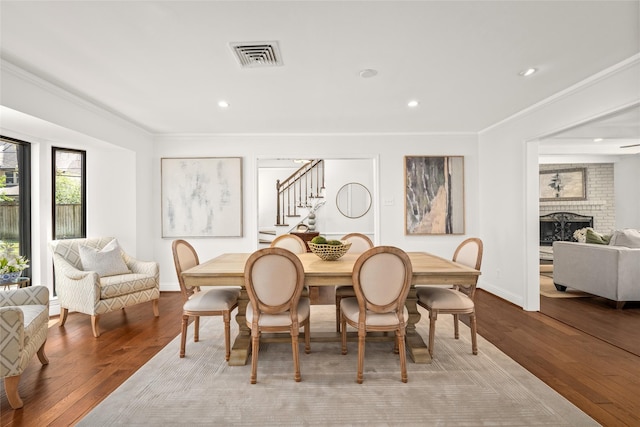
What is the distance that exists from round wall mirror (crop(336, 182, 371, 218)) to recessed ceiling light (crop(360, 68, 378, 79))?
5.42 metres

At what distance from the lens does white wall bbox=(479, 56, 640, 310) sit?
2.88 metres

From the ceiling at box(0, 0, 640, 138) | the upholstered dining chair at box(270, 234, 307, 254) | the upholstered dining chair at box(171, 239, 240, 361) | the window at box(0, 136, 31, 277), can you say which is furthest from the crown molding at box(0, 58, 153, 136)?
the upholstered dining chair at box(270, 234, 307, 254)

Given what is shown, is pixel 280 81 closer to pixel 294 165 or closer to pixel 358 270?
pixel 358 270

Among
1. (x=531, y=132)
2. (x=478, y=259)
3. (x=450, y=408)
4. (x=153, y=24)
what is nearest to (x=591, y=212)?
(x=531, y=132)

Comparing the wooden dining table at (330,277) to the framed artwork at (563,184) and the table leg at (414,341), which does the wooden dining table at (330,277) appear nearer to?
the table leg at (414,341)

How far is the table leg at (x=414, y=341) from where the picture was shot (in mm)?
2617

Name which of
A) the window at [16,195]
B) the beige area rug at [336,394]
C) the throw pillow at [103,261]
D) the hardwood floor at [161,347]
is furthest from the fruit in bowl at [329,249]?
the window at [16,195]

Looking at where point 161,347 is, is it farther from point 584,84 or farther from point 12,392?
point 584,84

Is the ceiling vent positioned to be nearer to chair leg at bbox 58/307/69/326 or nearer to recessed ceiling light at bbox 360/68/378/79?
recessed ceiling light at bbox 360/68/378/79

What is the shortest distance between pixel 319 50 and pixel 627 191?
8207 millimetres

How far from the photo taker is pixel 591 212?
7.50 m

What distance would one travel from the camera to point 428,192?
16.6 ft

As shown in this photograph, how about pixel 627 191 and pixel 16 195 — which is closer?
pixel 16 195

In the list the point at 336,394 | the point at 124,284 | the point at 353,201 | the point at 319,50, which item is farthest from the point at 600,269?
the point at 124,284
